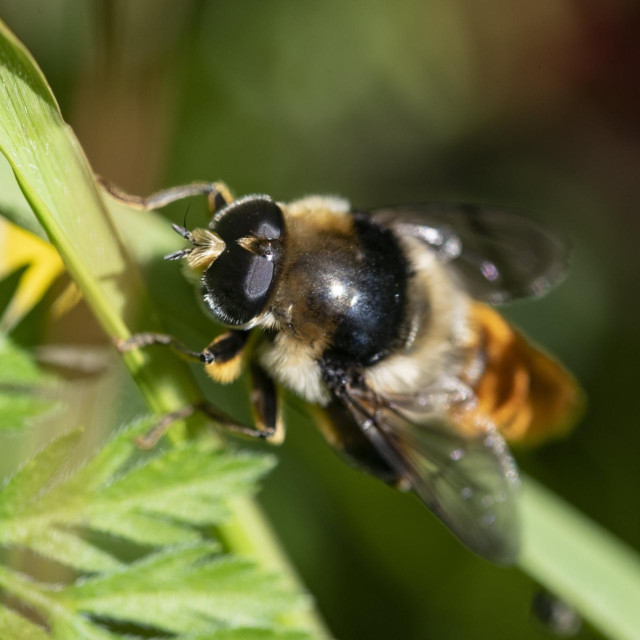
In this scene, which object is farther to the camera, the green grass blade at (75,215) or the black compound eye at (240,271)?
the black compound eye at (240,271)

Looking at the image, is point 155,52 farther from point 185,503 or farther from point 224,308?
point 185,503

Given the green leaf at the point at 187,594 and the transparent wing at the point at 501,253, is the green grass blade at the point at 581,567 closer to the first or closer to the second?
the transparent wing at the point at 501,253

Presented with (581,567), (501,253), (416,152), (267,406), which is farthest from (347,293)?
(416,152)

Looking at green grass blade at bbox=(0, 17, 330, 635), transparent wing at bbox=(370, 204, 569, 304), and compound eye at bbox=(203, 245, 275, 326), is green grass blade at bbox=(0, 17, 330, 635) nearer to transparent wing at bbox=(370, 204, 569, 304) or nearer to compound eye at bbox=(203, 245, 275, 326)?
compound eye at bbox=(203, 245, 275, 326)

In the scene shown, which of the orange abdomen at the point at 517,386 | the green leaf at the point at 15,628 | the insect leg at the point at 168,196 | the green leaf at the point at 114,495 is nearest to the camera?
the green leaf at the point at 15,628

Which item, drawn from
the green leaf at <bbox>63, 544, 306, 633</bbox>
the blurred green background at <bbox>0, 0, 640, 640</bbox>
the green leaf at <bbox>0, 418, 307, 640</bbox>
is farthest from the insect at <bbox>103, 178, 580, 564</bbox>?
the blurred green background at <bbox>0, 0, 640, 640</bbox>

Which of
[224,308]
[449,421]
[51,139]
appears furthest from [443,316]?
[51,139]

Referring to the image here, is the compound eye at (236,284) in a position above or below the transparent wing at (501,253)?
above

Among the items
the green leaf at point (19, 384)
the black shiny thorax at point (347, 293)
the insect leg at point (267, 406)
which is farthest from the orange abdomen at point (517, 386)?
the green leaf at point (19, 384)
